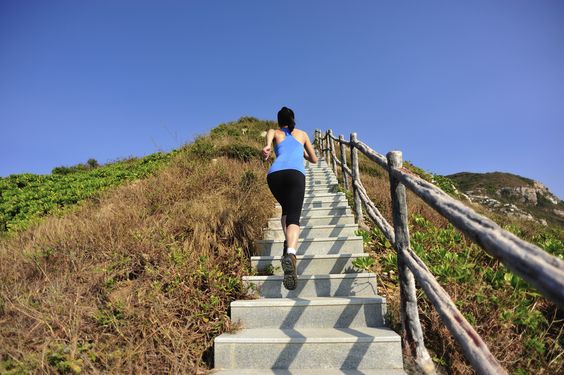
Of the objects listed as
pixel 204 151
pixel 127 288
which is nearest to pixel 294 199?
pixel 127 288

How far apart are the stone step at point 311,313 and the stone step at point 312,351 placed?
0.80 feet

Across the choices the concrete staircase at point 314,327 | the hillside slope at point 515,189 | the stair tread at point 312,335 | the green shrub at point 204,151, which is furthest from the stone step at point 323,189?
the hillside slope at point 515,189

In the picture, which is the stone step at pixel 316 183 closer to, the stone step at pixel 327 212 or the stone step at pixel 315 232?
the stone step at pixel 327 212

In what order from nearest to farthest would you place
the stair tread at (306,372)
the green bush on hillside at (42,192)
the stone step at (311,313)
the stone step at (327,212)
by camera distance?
the stair tread at (306,372), the stone step at (311,313), the stone step at (327,212), the green bush on hillside at (42,192)

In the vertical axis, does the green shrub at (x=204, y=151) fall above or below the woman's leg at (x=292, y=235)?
above

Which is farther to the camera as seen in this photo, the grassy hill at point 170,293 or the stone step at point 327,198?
the stone step at point 327,198

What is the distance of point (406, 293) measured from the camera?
261 cm

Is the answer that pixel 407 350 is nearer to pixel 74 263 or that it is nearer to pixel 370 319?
pixel 370 319

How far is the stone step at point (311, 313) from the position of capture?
9.52 ft

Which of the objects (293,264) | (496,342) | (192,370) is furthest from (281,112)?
(496,342)

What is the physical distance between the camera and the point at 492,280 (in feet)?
10.1

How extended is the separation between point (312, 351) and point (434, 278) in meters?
1.07

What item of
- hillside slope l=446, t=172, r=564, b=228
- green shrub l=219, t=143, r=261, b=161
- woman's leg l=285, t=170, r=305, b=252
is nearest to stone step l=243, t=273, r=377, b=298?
woman's leg l=285, t=170, r=305, b=252

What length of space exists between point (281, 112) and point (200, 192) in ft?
9.12
